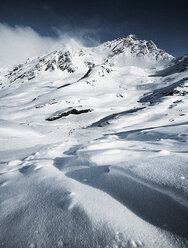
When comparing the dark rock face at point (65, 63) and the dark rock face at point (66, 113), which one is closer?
the dark rock face at point (66, 113)

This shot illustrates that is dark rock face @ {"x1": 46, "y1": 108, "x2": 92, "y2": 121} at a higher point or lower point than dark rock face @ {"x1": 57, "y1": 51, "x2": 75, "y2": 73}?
lower

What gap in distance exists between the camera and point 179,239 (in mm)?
1158

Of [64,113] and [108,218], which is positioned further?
[64,113]

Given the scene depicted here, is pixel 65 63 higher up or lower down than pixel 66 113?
higher up

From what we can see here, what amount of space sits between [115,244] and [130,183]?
2.75 feet

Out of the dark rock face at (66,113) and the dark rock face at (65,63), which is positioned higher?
the dark rock face at (65,63)

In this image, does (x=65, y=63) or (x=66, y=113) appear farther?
(x=65, y=63)

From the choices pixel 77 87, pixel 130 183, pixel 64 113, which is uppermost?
pixel 77 87

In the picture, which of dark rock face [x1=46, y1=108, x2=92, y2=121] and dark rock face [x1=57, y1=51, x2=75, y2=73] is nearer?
dark rock face [x1=46, y1=108, x2=92, y2=121]

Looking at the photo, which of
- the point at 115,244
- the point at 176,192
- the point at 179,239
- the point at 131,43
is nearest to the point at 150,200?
the point at 176,192

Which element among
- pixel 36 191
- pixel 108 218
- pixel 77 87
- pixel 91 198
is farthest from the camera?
pixel 77 87

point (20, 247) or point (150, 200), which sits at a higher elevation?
point (150, 200)

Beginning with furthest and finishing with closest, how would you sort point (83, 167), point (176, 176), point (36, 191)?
point (83, 167) < point (36, 191) < point (176, 176)

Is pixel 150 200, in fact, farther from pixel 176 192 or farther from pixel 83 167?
pixel 83 167
